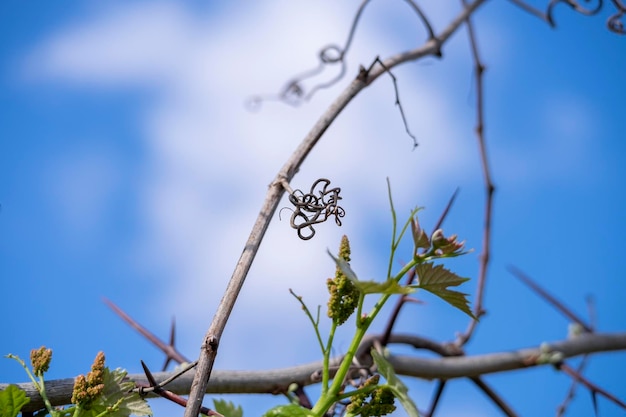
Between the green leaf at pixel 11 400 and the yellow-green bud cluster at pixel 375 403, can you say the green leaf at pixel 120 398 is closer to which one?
the green leaf at pixel 11 400

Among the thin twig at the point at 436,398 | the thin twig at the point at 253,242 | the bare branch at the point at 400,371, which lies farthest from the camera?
the thin twig at the point at 436,398

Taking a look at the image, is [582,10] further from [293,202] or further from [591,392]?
[293,202]

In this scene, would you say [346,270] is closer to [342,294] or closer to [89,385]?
[342,294]

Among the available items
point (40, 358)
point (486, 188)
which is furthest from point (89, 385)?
point (486, 188)

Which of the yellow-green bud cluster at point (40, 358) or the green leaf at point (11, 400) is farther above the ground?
the yellow-green bud cluster at point (40, 358)

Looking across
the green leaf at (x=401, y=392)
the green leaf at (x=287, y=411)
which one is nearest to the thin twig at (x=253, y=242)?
the green leaf at (x=287, y=411)

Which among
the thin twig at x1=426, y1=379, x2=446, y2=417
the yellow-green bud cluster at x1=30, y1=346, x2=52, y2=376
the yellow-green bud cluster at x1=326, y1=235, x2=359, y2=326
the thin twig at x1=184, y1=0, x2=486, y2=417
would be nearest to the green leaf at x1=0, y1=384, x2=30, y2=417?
the yellow-green bud cluster at x1=30, y1=346, x2=52, y2=376

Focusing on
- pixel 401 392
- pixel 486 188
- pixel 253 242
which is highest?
pixel 486 188
